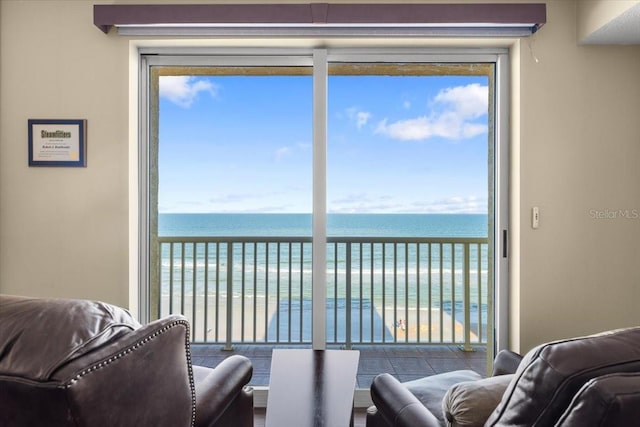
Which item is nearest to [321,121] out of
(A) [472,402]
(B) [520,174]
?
(B) [520,174]

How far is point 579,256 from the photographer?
2.63 m

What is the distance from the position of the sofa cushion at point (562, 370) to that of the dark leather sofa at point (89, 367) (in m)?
0.75

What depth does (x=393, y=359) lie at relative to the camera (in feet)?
10.0

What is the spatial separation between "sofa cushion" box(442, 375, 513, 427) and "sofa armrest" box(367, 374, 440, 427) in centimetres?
13

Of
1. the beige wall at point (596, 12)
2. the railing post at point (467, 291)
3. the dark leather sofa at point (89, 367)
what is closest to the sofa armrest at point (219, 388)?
the dark leather sofa at point (89, 367)

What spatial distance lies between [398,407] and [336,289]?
1.51 meters

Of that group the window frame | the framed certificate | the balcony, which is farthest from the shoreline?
the framed certificate

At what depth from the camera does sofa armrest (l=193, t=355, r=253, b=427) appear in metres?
1.32

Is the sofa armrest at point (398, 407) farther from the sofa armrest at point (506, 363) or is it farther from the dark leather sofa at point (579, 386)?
the sofa armrest at point (506, 363)

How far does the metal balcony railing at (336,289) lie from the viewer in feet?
9.84

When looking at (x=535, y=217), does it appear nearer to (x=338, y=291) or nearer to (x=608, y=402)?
(x=338, y=291)

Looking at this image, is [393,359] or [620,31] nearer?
[620,31]

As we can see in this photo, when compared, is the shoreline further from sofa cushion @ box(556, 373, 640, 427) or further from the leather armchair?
sofa cushion @ box(556, 373, 640, 427)

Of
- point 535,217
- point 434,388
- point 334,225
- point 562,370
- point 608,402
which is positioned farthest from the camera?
point 334,225
